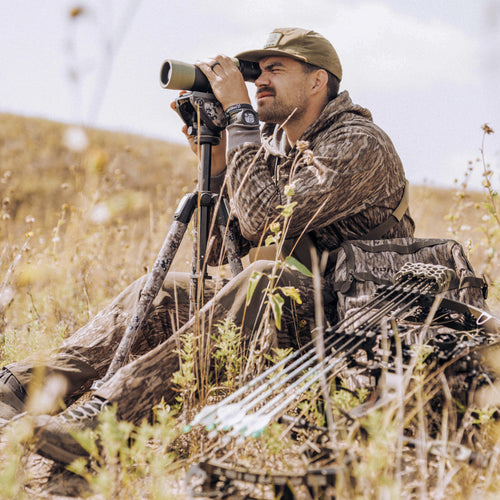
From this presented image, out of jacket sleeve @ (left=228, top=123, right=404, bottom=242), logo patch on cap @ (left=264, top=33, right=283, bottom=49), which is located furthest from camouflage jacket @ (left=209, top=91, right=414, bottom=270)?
logo patch on cap @ (left=264, top=33, right=283, bottom=49)

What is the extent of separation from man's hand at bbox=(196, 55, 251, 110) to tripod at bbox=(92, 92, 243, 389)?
6 cm

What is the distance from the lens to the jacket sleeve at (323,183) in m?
2.17

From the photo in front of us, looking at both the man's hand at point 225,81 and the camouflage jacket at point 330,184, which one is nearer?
the camouflage jacket at point 330,184

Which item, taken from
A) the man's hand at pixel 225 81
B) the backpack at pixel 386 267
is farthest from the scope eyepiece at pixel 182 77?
the backpack at pixel 386 267

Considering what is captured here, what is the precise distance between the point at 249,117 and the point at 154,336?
105 centimetres

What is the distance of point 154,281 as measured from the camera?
2.07 metres

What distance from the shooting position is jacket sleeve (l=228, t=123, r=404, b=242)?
217 cm

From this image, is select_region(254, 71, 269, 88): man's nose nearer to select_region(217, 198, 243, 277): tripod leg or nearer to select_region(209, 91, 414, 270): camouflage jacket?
select_region(209, 91, 414, 270): camouflage jacket

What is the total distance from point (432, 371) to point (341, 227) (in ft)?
3.19

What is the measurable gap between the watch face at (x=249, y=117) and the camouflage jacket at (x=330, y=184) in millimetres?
31

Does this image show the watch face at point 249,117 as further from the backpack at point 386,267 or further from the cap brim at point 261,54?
the backpack at point 386,267

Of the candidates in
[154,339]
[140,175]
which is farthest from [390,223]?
[140,175]

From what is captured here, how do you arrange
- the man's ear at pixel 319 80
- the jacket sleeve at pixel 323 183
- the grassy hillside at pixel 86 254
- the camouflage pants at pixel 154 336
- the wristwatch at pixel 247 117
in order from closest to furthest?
the grassy hillside at pixel 86 254, the camouflage pants at pixel 154 336, the jacket sleeve at pixel 323 183, the wristwatch at pixel 247 117, the man's ear at pixel 319 80

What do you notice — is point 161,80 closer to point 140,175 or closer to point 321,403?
point 321,403
